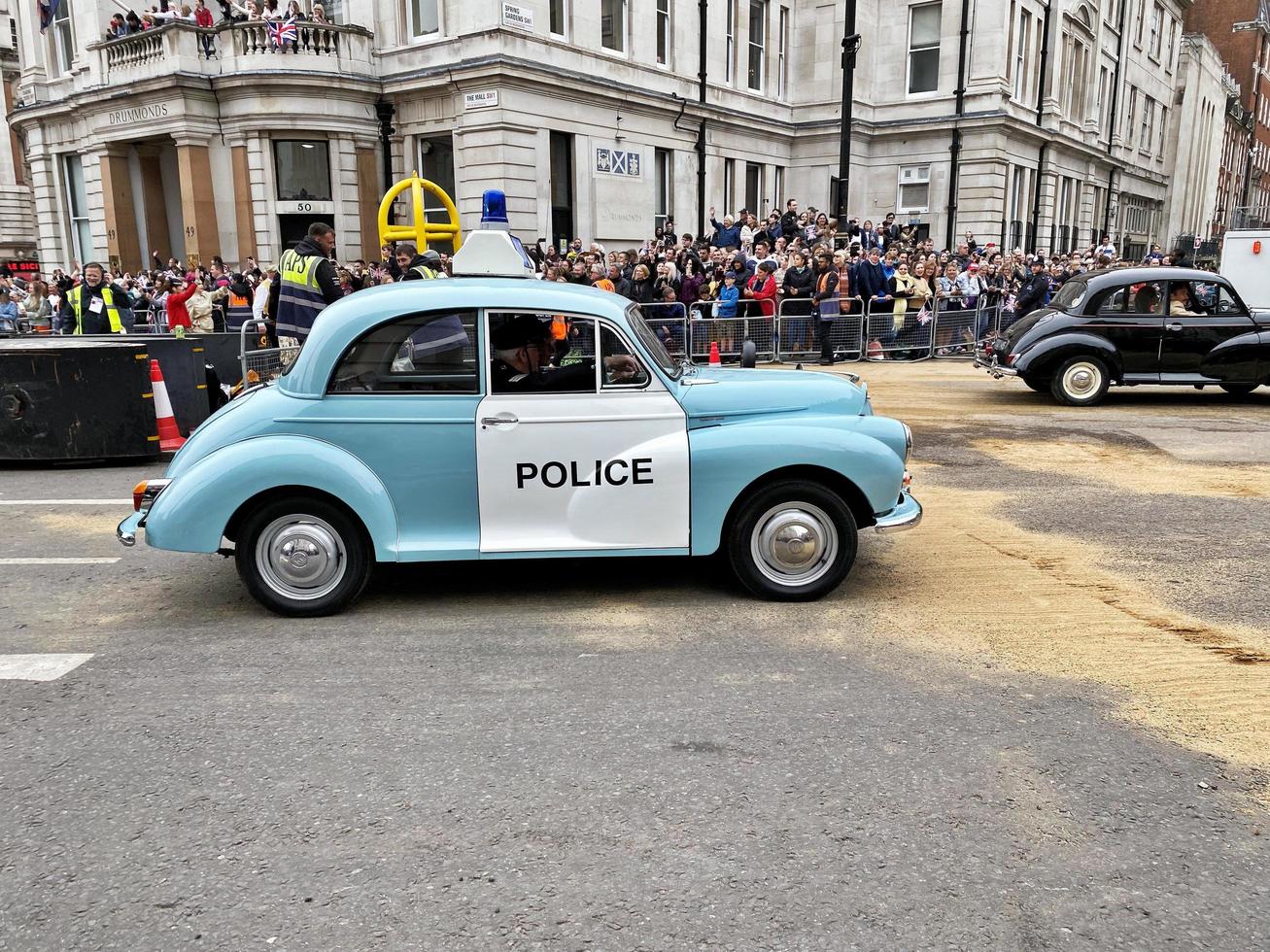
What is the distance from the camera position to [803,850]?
3.19 metres

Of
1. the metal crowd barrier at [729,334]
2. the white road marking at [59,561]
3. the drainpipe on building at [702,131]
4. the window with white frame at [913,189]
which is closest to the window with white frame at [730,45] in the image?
the drainpipe on building at [702,131]

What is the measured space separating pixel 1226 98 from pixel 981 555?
79.6m

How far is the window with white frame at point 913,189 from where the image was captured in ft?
111

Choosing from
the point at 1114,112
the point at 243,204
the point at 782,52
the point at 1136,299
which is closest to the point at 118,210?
the point at 243,204

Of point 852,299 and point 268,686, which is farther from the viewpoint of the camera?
point 852,299

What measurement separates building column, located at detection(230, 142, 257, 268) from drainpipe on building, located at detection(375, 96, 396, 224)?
3.22 meters

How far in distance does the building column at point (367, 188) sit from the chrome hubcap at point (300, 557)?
2001cm

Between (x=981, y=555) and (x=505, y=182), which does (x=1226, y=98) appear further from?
(x=981, y=555)

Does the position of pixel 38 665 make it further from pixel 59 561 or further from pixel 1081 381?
pixel 1081 381

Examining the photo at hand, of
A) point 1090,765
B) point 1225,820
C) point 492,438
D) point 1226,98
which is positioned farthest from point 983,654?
point 1226,98

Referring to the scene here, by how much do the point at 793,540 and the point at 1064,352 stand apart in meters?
8.87

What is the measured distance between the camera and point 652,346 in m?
5.50

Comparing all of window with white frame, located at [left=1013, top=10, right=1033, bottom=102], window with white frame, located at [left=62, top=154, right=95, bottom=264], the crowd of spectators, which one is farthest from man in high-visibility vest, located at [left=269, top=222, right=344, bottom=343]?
window with white frame, located at [left=1013, top=10, right=1033, bottom=102]

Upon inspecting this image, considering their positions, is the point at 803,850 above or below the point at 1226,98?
below
